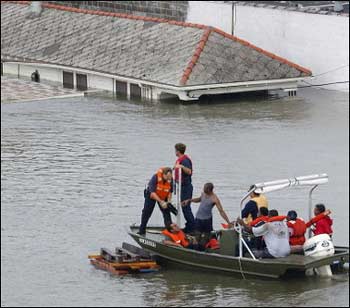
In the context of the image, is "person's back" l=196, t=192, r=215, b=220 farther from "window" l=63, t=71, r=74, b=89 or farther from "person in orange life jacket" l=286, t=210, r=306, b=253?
"window" l=63, t=71, r=74, b=89

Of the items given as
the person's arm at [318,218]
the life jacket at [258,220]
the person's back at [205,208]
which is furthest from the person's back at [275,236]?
the person's back at [205,208]

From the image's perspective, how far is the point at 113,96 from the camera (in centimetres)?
3412

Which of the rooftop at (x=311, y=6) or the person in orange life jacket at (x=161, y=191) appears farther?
the rooftop at (x=311, y=6)

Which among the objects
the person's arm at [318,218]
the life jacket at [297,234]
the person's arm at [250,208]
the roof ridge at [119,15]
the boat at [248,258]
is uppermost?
the roof ridge at [119,15]

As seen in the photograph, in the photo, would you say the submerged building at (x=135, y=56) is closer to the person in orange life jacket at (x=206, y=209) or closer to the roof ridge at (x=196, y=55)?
the roof ridge at (x=196, y=55)

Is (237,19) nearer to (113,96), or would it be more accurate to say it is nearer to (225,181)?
A: (113,96)

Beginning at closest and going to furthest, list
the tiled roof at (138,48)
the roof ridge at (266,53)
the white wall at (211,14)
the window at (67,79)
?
the tiled roof at (138,48) < the roof ridge at (266,53) < the window at (67,79) < the white wall at (211,14)

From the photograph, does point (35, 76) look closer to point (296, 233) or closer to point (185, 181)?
point (185, 181)

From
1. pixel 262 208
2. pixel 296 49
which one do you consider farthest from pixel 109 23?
pixel 262 208

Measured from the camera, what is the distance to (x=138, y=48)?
114 feet

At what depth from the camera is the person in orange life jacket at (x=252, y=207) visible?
A: 19344 mm

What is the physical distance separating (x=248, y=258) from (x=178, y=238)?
1.19 meters

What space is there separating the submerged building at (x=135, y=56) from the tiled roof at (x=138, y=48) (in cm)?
2

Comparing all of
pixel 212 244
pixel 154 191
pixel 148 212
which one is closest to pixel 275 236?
pixel 212 244
